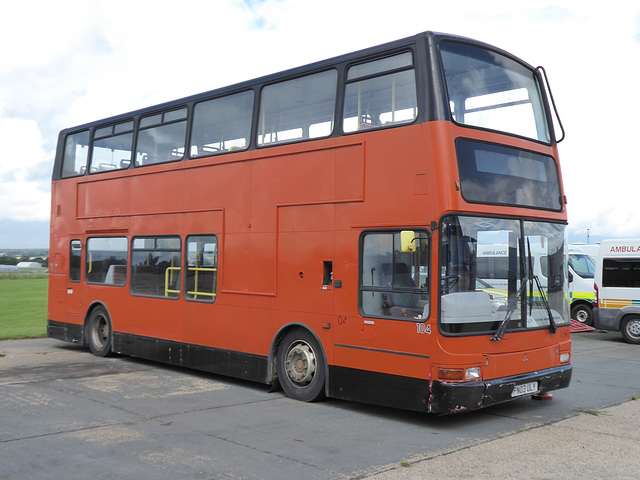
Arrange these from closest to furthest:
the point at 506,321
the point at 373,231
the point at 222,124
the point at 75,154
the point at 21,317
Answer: the point at 506,321 < the point at 373,231 < the point at 222,124 < the point at 75,154 < the point at 21,317

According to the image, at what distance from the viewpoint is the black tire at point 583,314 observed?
20.5 metres

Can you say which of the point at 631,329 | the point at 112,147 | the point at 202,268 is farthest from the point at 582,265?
the point at 112,147

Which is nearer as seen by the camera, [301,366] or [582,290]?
[301,366]

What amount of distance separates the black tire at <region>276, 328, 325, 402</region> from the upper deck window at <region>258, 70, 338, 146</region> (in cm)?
266

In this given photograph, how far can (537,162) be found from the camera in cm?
833

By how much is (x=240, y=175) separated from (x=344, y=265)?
2504 millimetres

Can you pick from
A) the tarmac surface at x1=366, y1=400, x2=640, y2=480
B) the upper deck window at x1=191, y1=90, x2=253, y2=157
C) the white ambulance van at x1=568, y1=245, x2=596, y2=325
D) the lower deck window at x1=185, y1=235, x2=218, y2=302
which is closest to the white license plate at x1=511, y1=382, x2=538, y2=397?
the tarmac surface at x1=366, y1=400, x2=640, y2=480

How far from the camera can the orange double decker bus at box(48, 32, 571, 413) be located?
7340 millimetres

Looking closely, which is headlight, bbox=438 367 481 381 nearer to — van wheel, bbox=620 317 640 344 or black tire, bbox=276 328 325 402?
black tire, bbox=276 328 325 402

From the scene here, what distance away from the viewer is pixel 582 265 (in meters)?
20.8

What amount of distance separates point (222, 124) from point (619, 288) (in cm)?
1179

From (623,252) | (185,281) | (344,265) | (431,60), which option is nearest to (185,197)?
(185,281)

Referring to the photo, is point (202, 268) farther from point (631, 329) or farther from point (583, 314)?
point (583, 314)

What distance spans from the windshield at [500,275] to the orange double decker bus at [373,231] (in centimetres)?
2
